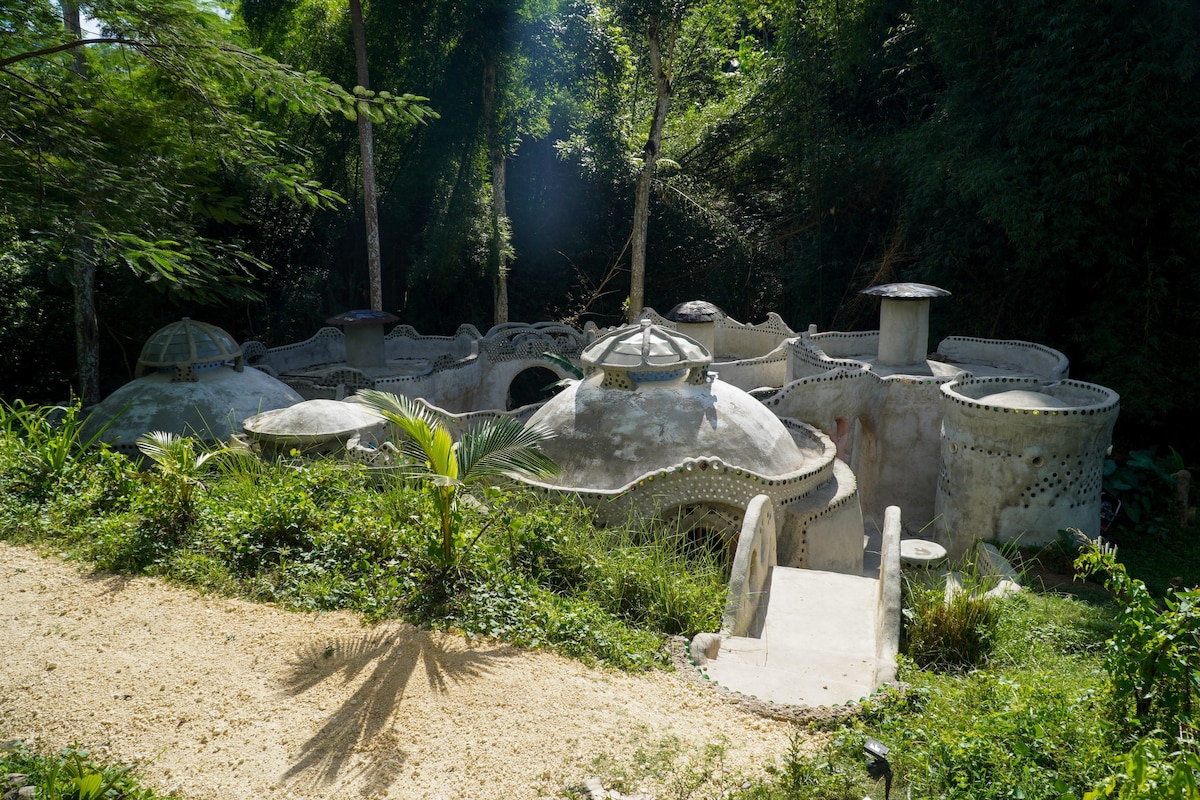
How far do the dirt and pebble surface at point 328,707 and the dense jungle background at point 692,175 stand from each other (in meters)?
3.48

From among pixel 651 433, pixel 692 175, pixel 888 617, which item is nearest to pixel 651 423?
pixel 651 433

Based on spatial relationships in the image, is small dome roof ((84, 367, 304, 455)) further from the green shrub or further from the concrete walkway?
the concrete walkway

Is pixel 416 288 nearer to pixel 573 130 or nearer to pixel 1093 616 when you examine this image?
pixel 573 130

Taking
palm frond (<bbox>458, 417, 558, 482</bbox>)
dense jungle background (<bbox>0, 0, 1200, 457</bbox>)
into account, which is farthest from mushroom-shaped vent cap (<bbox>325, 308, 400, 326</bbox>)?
palm frond (<bbox>458, 417, 558, 482</bbox>)

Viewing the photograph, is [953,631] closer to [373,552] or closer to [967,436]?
[373,552]

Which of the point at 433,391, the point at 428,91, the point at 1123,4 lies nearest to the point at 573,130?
the point at 428,91

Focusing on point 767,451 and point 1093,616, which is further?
point 767,451

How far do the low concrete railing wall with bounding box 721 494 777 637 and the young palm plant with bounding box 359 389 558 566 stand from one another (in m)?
1.86

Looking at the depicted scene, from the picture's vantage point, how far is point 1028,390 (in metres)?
14.3

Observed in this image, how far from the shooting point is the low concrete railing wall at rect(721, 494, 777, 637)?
753cm

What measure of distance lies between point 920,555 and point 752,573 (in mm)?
3760

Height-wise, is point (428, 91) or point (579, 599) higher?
point (428, 91)

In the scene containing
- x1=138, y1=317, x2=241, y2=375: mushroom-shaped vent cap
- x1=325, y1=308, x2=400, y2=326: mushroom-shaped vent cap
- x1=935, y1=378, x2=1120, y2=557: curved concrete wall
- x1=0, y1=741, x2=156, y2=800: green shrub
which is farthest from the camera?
x1=325, y1=308, x2=400, y2=326: mushroom-shaped vent cap

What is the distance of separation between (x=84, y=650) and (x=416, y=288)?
1892 cm
